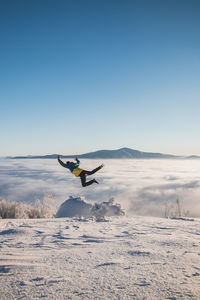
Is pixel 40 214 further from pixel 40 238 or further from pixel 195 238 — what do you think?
pixel 195 238

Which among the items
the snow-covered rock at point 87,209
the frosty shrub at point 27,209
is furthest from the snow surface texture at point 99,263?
the frosty shrub at point 27,209

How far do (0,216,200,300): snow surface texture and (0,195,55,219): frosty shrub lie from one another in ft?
16.9

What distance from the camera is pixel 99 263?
4.48m

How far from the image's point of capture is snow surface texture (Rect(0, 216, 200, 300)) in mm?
3395

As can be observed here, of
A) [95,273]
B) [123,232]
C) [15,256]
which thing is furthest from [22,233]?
[95,273]

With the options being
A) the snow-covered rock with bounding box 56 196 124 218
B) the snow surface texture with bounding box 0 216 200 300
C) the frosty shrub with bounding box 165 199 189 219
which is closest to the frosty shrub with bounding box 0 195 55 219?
the snow-covered rock with bounding box 56 196 124 218

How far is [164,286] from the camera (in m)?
3.51

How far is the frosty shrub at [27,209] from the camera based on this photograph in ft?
39.9

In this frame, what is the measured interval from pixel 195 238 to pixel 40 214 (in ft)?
30.9

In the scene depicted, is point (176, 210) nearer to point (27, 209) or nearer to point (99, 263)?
point (27, 209)

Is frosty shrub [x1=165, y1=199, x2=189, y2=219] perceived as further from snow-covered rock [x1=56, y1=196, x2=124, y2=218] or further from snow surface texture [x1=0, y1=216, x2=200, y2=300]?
snow surface texture [x1=0, y1=216, x2=200, y2=300]

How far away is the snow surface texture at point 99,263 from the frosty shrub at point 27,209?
5154mm

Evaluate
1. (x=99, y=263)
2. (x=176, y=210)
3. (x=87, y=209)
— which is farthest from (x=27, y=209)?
(x=99, y=263)

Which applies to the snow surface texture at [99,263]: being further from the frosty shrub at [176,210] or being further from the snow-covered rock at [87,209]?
the frosty shrub at [176,210]
